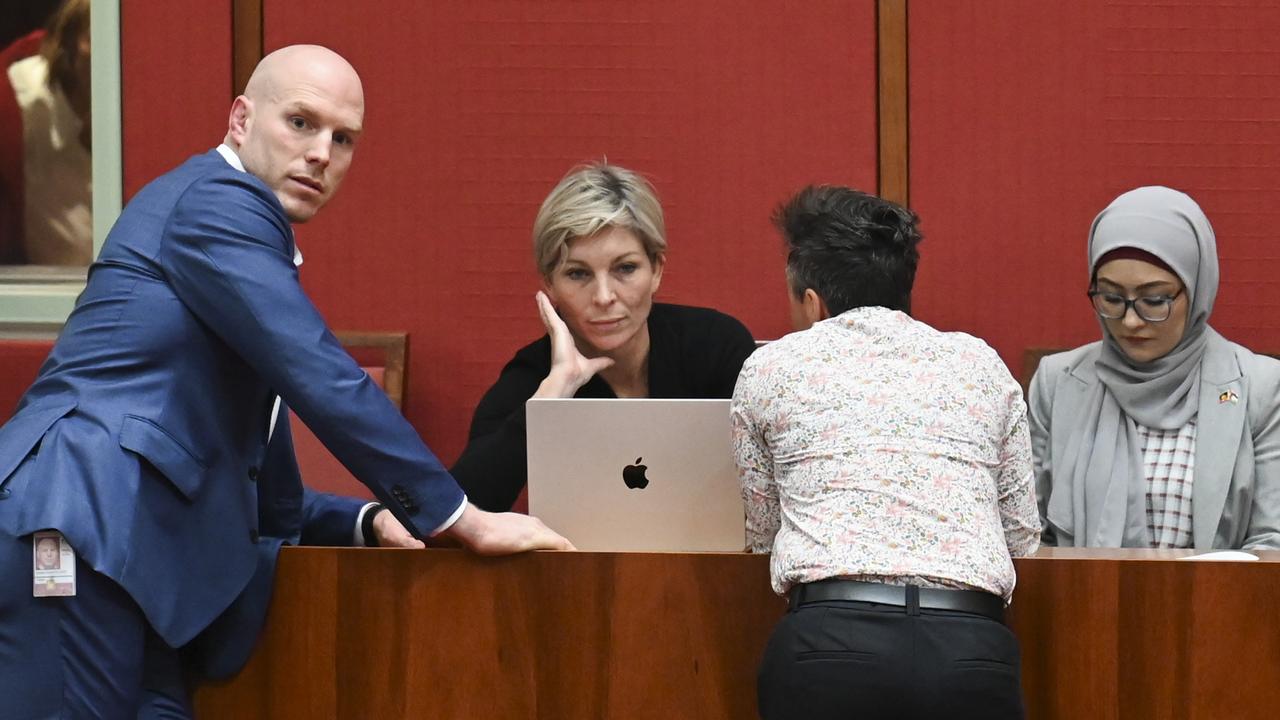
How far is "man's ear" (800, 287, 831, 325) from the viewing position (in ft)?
6.05

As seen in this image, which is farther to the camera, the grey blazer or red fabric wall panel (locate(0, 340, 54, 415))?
red fabric wall panel (locate(0, 340, 54, 415))

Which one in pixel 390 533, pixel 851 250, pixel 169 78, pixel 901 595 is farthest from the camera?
pixel 169 78

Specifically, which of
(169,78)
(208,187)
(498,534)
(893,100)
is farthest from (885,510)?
(169,78)

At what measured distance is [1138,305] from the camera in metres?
2.63

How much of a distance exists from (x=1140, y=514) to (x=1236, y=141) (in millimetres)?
1248

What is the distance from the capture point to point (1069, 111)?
3.35 meters

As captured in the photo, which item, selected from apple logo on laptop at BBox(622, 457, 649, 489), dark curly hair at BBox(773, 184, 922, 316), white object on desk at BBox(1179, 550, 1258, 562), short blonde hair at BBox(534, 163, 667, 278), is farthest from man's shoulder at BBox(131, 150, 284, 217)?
white object on desk at BBox(1179, 550, 1258, 562)

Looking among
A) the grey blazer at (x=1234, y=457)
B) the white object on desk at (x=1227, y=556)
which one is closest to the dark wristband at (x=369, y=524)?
the white object on desk at (x=1227, y=556)

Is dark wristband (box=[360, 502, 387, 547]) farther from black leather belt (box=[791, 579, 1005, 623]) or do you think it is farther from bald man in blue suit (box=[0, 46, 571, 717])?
black leather belt (box=[791, 579, 1005, 623])

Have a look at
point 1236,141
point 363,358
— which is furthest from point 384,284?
point 1236,141

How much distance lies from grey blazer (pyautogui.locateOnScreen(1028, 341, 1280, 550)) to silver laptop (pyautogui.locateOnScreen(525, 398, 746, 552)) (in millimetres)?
1066

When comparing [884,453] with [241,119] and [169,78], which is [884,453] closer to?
[241,119]

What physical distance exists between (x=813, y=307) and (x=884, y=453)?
31 centimetres

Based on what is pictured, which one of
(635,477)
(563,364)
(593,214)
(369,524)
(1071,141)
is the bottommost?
(369,524)
